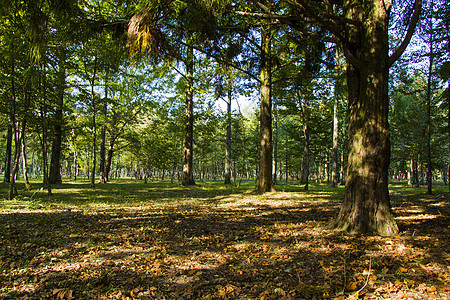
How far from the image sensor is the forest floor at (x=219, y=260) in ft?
8.48

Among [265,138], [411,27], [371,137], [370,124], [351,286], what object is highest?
[411,27]

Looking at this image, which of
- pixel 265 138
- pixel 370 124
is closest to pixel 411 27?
pixel 370 124

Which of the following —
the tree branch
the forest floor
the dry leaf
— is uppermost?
the tree branch

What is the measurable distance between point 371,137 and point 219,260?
3.46 meters

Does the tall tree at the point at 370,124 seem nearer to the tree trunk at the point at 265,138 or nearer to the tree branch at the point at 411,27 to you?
the tree branch at the point at 411,27

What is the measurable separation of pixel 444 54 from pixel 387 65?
1122 centimetres

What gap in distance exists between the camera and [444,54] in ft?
38.0

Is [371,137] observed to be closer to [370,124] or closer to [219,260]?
[370,124]

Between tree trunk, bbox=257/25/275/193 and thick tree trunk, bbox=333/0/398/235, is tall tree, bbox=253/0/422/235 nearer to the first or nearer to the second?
thick tree trunk, bbox=333/0/398/235

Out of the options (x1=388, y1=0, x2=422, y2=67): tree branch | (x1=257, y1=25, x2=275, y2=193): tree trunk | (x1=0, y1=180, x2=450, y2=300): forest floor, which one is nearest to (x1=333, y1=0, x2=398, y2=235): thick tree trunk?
(x1=388, y1=0, x2=422, y2=67): tree branch

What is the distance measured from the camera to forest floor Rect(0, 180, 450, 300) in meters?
2.58

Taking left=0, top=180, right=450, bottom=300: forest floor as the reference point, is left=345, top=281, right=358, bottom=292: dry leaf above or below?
above

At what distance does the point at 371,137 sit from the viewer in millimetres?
4281

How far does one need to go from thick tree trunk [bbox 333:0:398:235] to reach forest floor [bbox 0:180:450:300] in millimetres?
406
